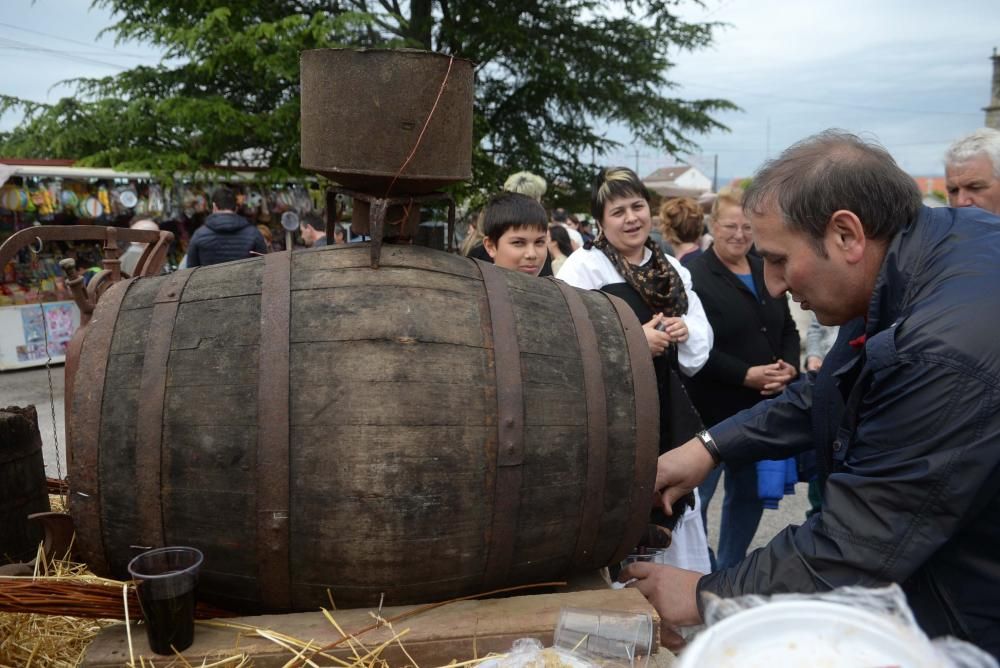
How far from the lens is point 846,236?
1.75 meters

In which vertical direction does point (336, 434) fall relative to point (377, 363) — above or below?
below

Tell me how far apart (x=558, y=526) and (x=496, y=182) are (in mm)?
12590

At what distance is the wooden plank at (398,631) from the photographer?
1.61 metres

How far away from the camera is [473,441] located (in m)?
1.67

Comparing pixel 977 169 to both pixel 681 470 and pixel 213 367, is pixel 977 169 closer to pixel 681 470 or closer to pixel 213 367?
pixel 681 470

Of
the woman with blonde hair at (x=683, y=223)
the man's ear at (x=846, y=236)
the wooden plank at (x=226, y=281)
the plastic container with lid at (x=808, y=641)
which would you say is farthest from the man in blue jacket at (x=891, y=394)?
the woman with blonde hair at (x=683, y=223)

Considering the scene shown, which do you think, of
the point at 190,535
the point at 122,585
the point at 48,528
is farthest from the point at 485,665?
the point at 48,528

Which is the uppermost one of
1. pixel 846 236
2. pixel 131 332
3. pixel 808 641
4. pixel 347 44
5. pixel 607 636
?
pixel 347 44

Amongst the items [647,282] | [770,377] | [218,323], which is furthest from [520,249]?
[218,323]

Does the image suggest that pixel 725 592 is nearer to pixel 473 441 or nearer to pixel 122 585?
pixel 473 441

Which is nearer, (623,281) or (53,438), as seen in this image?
(623,281)

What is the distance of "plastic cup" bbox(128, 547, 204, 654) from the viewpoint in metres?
1.56

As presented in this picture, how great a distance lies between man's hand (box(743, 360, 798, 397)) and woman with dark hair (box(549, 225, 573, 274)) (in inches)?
118

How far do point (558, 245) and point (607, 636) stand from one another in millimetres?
5353
